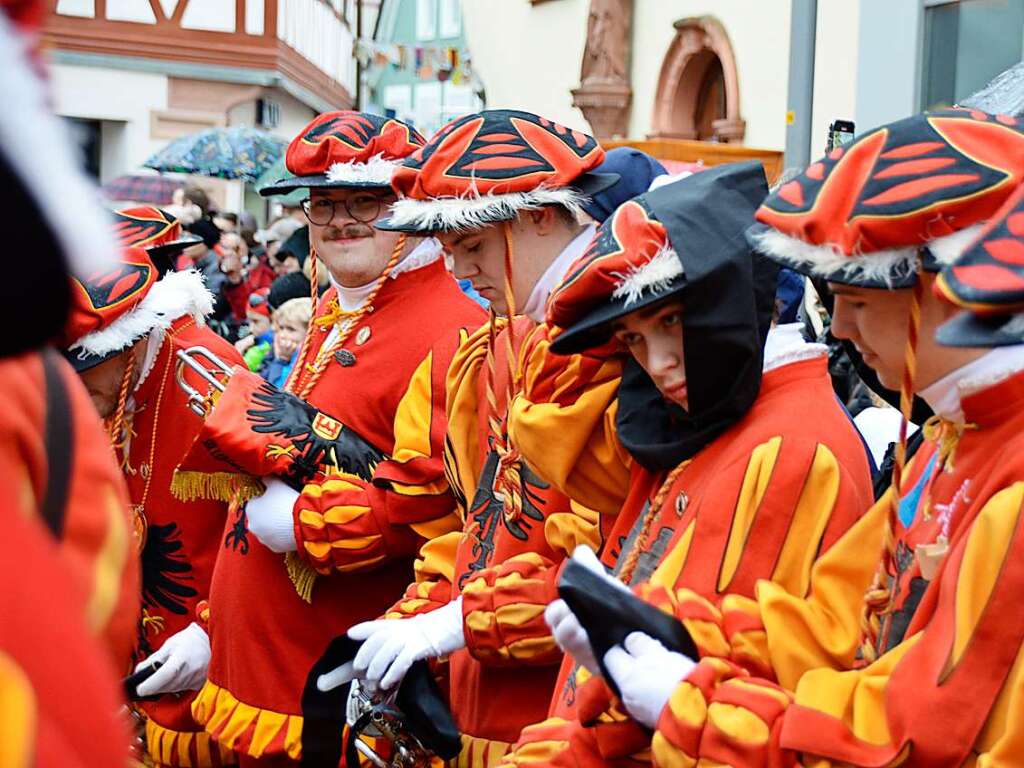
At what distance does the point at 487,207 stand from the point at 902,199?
1.21 metres

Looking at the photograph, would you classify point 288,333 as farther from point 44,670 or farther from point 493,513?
point 44,670

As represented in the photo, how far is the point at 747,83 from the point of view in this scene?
11617 mm

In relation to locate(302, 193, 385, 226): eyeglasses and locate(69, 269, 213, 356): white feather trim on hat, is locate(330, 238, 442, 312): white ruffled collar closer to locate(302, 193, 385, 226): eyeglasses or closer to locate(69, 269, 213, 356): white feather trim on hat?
locate(302, 193, 385, 226): eyeglasses

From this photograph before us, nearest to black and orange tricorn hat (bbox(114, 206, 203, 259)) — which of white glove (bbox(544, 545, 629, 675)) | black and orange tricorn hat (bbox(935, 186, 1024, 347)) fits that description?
white glove (bbox(544, 545, 629, 675))

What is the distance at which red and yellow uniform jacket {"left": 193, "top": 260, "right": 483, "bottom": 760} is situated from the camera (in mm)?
3719

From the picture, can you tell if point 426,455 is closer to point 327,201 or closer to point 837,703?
point 327,201

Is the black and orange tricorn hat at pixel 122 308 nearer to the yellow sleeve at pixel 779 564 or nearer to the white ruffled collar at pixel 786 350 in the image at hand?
the white ruffled collar at pixel 786 350

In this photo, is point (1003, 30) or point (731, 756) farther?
point (1003, 30)

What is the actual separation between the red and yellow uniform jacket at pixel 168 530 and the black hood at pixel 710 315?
6.24 ft

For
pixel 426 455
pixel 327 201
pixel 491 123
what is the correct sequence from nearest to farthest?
pixel 491 123 < pixel 426 455 < pixel 327 201

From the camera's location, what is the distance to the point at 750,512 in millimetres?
2281

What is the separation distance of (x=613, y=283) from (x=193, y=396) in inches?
74.6

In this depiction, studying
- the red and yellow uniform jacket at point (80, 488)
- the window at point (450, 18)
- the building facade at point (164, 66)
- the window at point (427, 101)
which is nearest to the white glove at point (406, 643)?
the red and yellow uniform jacket at point (80, 488)

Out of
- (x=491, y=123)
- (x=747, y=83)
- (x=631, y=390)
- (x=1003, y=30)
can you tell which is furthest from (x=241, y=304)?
(x=631, y=390)
